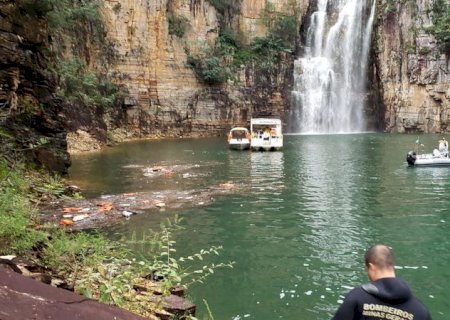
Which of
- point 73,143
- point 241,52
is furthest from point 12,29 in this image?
point 241,52

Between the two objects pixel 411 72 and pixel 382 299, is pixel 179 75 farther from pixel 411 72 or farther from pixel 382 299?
pixel 382 299

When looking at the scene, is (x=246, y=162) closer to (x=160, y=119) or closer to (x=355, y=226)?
(x=355, y=226)

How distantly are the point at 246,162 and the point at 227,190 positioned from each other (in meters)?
10.3

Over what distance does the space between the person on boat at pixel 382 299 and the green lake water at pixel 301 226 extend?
4.27m

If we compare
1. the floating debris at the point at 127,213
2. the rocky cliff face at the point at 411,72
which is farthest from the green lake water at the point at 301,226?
the rocky cliff face at the point at 411,72

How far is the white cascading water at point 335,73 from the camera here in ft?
186

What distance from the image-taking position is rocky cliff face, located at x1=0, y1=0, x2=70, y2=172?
13.8m

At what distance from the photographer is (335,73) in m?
57.6

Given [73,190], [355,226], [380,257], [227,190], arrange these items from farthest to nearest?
[227,190]
[73,190]
[355,226]
[380,257]

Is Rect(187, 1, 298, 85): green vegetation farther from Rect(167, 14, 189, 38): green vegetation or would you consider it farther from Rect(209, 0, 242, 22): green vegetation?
Rect(167, 14, 189, 38): green vegetation

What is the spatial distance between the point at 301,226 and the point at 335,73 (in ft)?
156

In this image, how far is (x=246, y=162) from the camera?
29.0m

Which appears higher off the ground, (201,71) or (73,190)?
(201,71)

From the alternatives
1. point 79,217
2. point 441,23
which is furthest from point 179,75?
point 79,217
